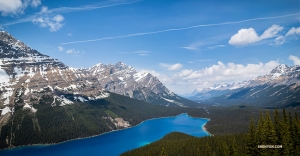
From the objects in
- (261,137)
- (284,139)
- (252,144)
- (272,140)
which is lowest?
(252,144)

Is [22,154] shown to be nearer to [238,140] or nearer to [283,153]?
[238,140]

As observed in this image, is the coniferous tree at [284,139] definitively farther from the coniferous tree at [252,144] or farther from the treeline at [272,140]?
the coniferous tree at [252,144]

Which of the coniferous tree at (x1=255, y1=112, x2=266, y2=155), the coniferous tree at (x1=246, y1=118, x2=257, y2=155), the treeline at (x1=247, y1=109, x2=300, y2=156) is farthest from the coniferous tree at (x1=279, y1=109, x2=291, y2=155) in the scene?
the coniferous tree at (x1=246, y1=118, x2=257, y2=155)

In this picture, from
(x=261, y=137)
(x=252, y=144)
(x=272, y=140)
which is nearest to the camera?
(x=272, y=140)

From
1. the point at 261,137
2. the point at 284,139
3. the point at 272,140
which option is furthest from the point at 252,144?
the point at 284,139

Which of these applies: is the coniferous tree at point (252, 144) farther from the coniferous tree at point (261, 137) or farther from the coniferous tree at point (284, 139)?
the coniferous tree at point (284, 139)

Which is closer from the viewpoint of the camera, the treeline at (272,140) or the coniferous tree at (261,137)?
the treeline at (272,140)

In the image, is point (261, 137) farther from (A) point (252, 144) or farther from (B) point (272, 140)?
(A) point (252, 144)

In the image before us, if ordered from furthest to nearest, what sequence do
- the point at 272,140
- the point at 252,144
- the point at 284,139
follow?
the point at 252,144, the point at 284,139, the point at 272,140

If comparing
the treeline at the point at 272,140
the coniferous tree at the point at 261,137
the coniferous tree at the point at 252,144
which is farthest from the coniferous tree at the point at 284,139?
the coniferous tree at the point at 252,144

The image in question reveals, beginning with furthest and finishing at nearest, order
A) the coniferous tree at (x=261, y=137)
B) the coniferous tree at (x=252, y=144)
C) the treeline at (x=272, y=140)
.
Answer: the coniferous tree at (x=252, y=144), the coniferous tree at (x=261, y=137), the treeline at (x=272, y=140)

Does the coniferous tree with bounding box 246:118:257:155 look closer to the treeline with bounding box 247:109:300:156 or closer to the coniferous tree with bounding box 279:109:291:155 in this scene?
the treeline with bounding box 247:109:300:156

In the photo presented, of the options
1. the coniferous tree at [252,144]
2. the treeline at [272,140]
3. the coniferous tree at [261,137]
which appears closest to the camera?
the treeline at [272,140]
